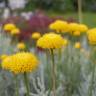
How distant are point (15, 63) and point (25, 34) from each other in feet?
15.7

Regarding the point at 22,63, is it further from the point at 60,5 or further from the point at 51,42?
the point at 60,5

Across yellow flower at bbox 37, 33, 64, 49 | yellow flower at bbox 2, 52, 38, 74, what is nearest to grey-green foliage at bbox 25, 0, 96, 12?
yellow flower at bbox 37, 33, 64, 49

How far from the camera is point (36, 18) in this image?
8.02m

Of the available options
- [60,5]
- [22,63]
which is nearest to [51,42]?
[22,63]

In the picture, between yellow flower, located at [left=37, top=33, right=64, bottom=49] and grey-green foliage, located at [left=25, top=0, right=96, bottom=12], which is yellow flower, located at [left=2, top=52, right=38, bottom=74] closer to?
yellow flower, located at [left=37, top=33, right=64, bottom=49]

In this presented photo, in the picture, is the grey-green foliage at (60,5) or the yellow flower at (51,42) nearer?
the yellow flower at (51,42)

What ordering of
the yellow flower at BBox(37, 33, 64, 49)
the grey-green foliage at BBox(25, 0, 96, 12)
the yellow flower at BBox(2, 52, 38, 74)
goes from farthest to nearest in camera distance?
the grey-green foliage at BBox(25, 0, 96, 12) < the yellow flower at BBox(37, 33, 64, 49) < the yellow flower at BBox(2, 52, 38, 74)

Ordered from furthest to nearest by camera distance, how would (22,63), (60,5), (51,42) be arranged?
(60,5)
(51,42)
(22,63)

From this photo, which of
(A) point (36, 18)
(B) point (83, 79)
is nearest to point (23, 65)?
(B) point (83, 79)

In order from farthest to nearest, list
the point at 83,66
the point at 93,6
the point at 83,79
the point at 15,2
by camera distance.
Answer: the point at 93,6
the point at 15,2
the point at 83,66
the point at 83,79

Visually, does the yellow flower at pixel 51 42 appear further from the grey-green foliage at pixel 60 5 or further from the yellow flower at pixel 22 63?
the grey-green foliage at pixel 60 5

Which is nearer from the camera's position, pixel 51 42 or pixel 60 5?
pixel 51 42

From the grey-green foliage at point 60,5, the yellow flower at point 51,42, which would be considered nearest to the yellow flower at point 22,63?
the yellow flower at point 51,42

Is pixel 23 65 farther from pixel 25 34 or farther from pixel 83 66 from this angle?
pixel 25 34
